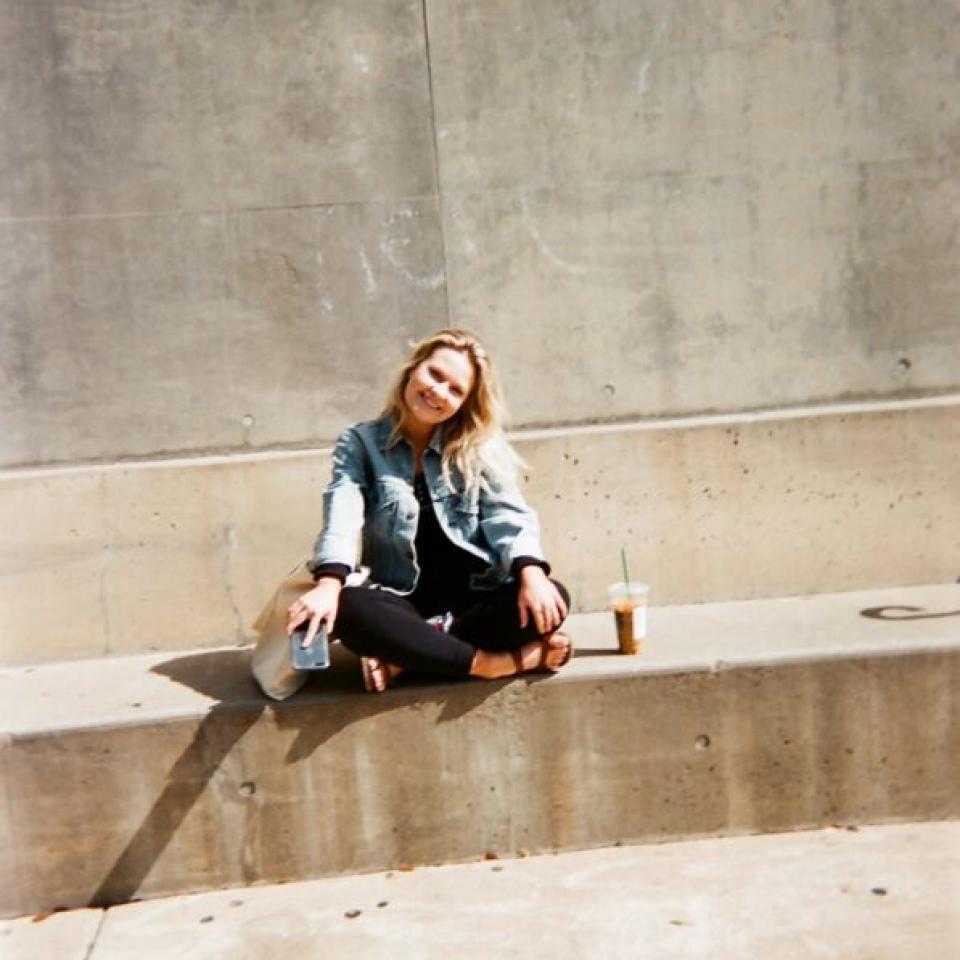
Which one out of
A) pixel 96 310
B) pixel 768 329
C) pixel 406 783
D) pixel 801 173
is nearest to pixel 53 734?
pixel 406 783

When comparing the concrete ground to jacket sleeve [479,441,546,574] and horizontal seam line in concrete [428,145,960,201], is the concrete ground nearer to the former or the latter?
jacket sleeve [479,441,546,574]

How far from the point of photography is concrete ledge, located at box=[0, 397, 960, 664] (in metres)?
4.19

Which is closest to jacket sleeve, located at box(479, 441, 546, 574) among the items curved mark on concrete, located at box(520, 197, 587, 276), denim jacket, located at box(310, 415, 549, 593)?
denim jacket, located at box(310, 415, 549, 593)

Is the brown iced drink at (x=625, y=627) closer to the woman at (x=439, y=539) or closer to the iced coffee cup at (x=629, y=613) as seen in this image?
the iced coffee cup at (x=629, y=613)

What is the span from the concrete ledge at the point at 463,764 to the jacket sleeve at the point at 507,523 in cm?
41

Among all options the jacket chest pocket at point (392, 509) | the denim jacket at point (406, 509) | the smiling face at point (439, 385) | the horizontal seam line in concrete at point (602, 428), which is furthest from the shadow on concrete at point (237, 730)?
the horizontal seam line in concrete at point (602, 428)

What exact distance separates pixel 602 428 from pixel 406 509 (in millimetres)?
1211

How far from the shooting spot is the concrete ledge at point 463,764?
3344 millimetres

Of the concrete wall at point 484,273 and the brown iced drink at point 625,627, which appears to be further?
the concrete wall at point 484,273

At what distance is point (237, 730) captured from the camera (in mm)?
3357

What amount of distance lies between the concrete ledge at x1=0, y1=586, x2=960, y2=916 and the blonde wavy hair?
69 centimetres

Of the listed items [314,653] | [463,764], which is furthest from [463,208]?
[463,764]

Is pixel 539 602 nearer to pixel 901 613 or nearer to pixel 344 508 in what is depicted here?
pixel 344 508

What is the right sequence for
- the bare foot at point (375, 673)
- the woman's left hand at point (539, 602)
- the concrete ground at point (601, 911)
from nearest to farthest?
the concrete ground at point (601, 911) → the woman's left hand at point (539, 602) → the bare foot at point (375, 673)
